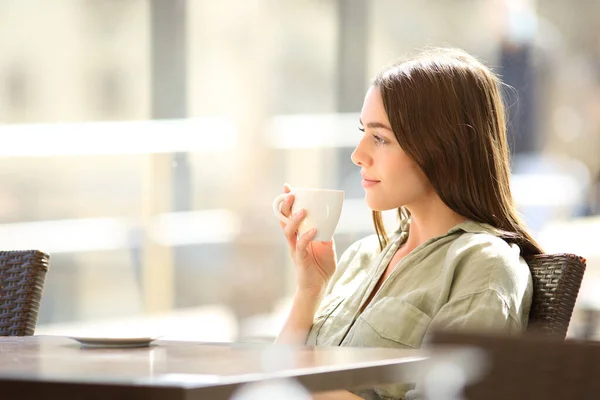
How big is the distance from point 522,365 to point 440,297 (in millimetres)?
754

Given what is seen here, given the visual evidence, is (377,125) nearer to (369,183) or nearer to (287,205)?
(369,183)

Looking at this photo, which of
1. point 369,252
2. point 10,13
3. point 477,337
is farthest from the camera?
point 10,13

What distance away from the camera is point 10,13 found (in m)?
3.68

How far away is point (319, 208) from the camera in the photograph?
170 centimetres

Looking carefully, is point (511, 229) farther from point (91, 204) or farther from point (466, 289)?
point (91, 204)

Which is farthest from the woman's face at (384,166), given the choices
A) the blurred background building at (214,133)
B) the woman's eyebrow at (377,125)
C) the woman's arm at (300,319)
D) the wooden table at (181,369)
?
the blurred background building at (214,133)

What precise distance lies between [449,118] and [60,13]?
2.42 meters

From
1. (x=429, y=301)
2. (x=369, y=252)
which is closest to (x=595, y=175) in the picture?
(x=369, y=252)

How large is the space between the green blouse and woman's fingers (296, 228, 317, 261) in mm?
115

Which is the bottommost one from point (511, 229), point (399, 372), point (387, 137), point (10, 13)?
point (399, 372)

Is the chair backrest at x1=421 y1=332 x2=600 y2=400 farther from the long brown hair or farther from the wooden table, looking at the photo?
the long brown hair

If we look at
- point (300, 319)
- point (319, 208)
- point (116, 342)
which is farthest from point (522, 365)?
point (300, 319)

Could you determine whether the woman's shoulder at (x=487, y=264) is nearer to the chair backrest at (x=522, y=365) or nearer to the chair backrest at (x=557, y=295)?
the chair backrest at (x=557, y=295)

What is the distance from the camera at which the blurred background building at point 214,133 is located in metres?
3.82
